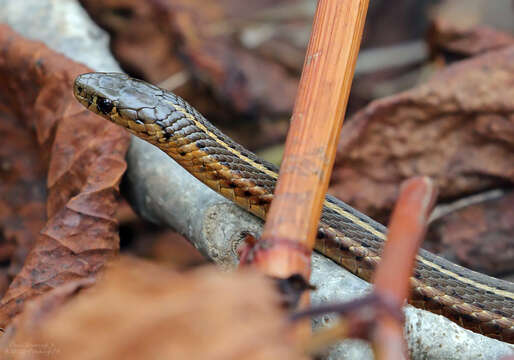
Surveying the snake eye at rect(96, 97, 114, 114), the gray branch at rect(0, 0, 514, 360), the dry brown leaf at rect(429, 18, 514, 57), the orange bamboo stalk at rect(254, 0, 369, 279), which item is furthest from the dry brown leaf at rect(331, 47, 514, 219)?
the orange bamboo stalk at rect(254, 0, 369, 279)

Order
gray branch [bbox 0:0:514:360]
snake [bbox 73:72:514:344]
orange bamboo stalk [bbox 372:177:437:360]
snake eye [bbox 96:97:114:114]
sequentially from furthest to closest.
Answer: snake eye [bbox 96:97:114:114] → snake [bbox 73:72:514:344] → gray branch [bbox 0:0:514:360] → orange bamboo stalk [bbox 372:177:437:360]

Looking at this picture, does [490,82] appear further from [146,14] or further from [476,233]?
[146,14]

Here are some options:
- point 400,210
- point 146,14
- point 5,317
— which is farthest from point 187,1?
point 400,210

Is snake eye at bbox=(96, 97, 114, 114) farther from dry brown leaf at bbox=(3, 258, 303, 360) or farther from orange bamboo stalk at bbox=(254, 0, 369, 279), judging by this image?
dry brown leaf at bbox=(3, 258, 303, 360)

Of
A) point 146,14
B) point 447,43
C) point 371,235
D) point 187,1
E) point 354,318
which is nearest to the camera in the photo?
point 354,318

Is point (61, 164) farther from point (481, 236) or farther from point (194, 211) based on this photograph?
point (481, 236)

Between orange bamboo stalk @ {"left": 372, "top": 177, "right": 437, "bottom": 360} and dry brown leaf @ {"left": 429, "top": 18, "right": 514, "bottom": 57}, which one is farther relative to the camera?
dry brown leaf @ {"left": 429, "top": 18, "right": 514, "bottom": 57}

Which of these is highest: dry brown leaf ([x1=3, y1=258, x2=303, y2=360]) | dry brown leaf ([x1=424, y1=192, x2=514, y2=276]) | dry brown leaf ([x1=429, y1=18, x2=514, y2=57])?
dry brown leaf ([x1=429, y1=18, x2=514, y2=57])
